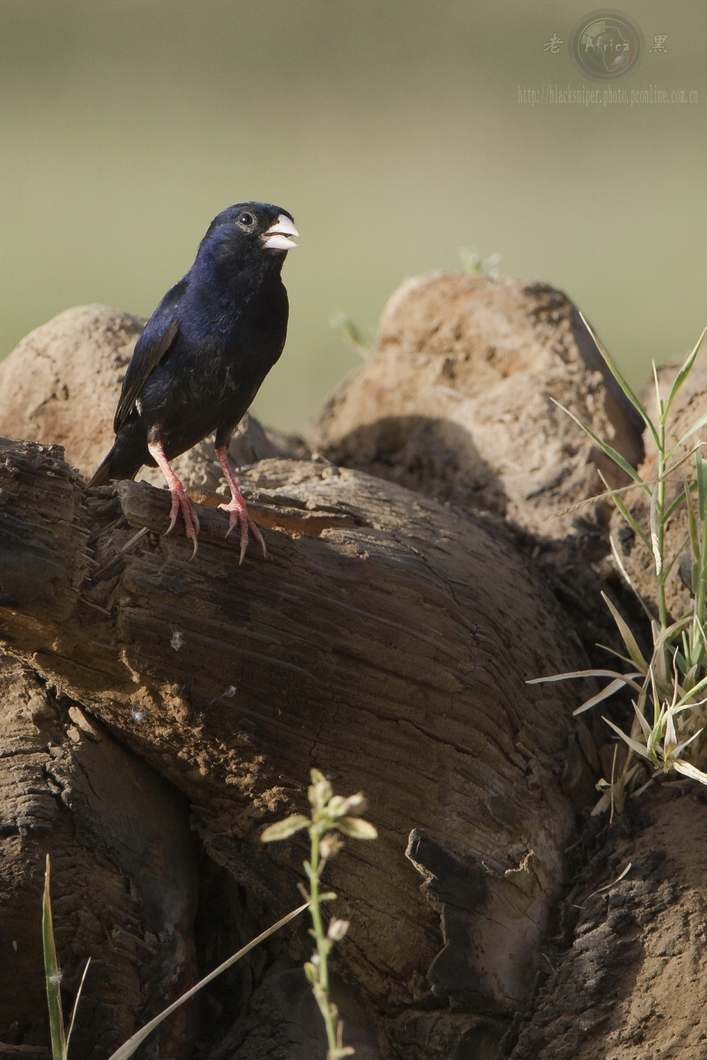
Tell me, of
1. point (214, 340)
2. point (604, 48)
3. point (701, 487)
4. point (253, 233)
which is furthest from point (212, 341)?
point (604, 48)

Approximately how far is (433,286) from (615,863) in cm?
275

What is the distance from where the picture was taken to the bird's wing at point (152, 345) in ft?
9.40

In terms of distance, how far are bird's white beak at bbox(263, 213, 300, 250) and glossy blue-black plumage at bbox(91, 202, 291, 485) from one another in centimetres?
2

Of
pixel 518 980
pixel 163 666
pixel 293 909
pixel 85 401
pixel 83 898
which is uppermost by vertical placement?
pixel 85 401

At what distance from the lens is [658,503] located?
2.69m

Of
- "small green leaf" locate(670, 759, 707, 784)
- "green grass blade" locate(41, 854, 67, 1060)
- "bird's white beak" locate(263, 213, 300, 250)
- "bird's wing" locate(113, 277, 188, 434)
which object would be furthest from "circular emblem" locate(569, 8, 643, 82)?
"green grass blade" locate(41, 854, 67, 1060)

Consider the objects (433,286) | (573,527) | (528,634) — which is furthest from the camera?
(433,286)

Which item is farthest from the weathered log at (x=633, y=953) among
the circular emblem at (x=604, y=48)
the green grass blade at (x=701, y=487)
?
the circular emblem at (x=604, y=48)

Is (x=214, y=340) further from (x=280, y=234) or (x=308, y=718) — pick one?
(x=308, y=718)

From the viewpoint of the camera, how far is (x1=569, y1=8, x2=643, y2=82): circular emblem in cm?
439

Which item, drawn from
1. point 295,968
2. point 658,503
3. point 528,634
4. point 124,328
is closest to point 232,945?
point 295,968

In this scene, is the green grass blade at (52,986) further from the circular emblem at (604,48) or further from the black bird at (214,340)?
the circular emblem at (604,48)

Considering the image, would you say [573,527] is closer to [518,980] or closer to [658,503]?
[658,503]

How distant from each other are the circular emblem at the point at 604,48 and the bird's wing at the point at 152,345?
2.49m
